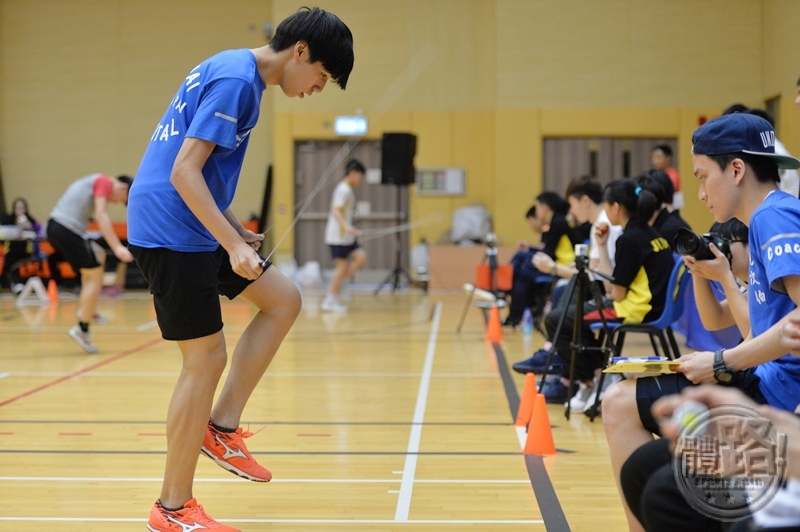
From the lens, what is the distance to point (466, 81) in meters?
13.7

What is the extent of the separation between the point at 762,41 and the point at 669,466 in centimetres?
1243

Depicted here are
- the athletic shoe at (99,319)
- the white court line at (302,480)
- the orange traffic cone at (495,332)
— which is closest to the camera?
the white court line at (302,480)

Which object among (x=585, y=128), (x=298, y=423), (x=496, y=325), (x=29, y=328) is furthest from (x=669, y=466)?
(x=585, y=128)

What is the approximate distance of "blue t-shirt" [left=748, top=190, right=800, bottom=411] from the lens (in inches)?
71.1

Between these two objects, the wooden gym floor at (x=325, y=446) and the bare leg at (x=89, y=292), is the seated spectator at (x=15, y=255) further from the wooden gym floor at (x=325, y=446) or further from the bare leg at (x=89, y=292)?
the bare leg at (x=89, y=292)

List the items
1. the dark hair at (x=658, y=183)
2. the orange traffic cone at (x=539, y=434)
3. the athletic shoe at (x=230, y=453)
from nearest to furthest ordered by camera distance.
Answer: the athletic shoe at (x=230, y=453)
the orange traffic cone at (x=539, y=434)
the dark hair at (x=658, y=183)

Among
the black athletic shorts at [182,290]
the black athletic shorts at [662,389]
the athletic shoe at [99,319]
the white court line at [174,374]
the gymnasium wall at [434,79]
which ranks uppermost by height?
the gymnasium wall at [434,79]

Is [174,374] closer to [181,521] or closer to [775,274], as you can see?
[181,521]

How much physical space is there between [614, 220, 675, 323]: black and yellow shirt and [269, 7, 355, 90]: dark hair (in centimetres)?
227

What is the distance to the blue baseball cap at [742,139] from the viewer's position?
198cm

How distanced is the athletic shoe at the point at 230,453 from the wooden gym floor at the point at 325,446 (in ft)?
0.61

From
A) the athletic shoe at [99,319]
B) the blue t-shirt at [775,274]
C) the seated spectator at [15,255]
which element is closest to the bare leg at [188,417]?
the blue t-shirt at [775,274]

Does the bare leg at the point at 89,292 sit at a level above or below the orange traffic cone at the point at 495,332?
above

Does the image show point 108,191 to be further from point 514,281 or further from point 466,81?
point 466,81
